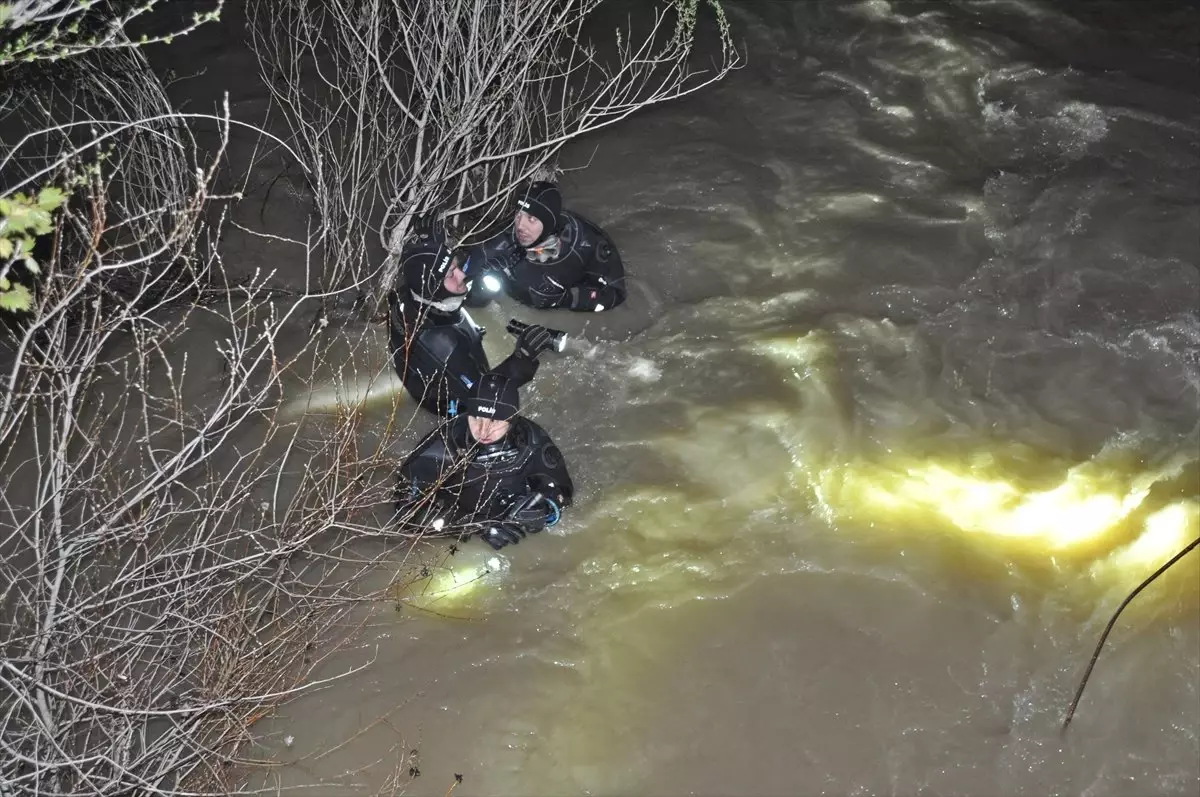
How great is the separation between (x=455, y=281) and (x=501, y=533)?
1495 mm

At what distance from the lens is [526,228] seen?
20.0ft

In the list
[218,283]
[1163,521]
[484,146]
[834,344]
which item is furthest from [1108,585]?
[218,283]

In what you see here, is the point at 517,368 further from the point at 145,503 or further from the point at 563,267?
the point at 145,503

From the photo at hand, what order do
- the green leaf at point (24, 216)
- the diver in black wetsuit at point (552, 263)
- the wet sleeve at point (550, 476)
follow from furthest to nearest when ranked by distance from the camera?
the diver in black wetsuit at point (552, 263) < the wet sleeve at point (550, 476) < the green leaf at point (24, 216)

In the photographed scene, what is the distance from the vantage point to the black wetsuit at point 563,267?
21.0 ft

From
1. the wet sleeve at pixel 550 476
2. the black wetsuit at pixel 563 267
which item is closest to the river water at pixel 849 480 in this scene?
the black wetsuit at pixel 563 267

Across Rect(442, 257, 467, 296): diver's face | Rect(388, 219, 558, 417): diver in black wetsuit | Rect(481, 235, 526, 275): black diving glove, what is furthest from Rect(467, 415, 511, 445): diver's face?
Rect(481, 235, 526, 275): black diving glove

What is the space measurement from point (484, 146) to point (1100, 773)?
509 cm

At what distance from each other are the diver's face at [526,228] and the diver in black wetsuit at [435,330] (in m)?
0.76

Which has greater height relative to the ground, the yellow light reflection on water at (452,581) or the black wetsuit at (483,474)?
the black wetsuit at (483,474)

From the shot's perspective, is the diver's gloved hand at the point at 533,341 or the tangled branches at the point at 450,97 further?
the diver's gloved hand at the point at 533,341

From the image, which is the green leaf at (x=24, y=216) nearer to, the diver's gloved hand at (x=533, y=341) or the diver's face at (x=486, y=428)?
the diver's face at (x=486, y=428)

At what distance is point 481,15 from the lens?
5613mm

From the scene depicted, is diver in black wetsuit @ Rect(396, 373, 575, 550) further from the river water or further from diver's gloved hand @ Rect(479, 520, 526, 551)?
the river water
